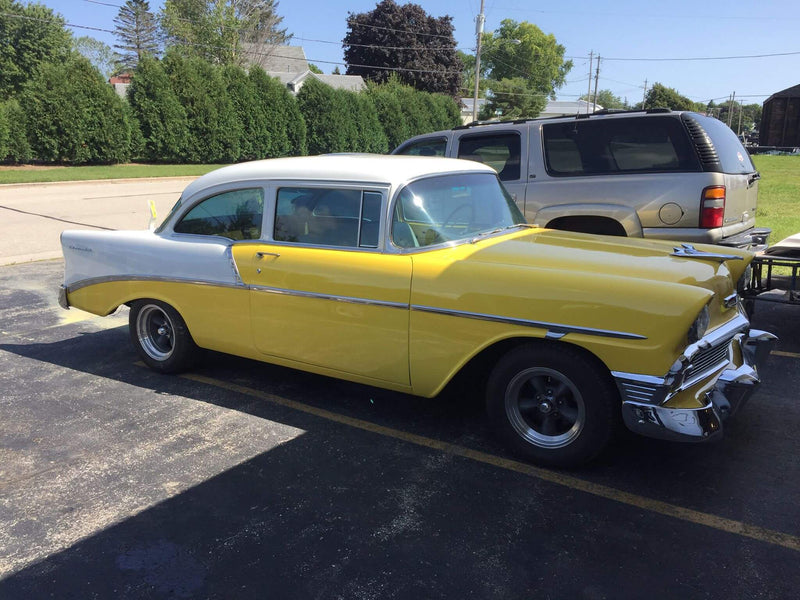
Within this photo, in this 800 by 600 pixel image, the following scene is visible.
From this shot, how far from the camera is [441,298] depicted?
3.67 m

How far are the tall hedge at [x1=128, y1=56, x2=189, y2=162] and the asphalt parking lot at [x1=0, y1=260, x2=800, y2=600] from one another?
88.1ft

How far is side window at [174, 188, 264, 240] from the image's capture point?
4.60 meters

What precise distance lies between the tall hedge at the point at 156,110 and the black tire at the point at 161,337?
26.5 meters

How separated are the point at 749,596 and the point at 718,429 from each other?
846 millimetres

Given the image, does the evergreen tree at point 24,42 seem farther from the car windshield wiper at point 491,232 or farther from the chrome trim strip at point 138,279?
the car windshield wiper at point 491,232

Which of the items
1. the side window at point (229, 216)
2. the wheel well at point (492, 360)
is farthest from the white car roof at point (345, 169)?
the wheel well at point (492, 360)

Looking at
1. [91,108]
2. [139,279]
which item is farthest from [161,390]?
[91,108]

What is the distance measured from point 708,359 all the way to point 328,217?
2.49 meters

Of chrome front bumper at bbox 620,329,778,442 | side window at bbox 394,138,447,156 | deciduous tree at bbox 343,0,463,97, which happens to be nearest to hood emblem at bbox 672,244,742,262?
chrome front bumper at bbox 620,329,778,442

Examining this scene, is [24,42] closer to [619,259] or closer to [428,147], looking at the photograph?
[428,147]

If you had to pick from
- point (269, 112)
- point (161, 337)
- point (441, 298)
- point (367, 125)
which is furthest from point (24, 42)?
point (441, 298)

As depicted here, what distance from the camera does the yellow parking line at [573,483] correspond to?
2988 millimetres

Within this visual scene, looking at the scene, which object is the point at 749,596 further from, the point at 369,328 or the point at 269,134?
the point at 269,134

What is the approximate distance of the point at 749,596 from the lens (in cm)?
255
